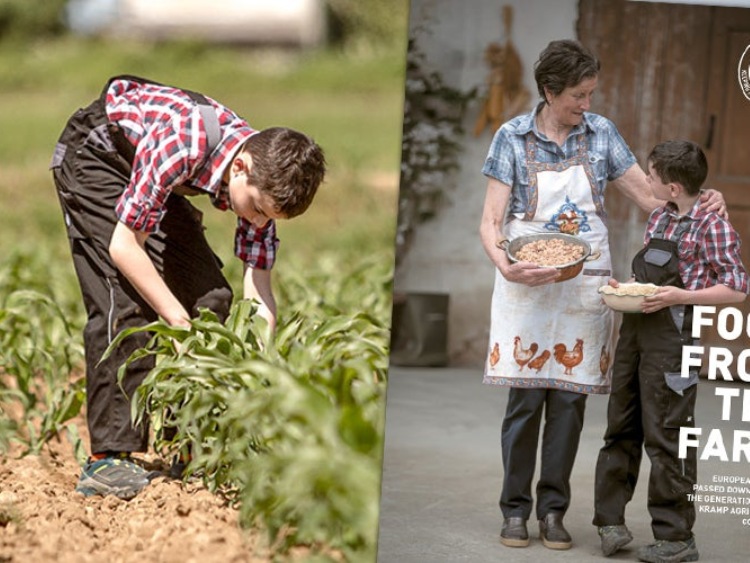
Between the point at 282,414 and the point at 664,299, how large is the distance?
3.07 feet

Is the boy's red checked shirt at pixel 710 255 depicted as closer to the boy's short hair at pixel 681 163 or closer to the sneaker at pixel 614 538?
the boy's short hair at pixel 681 163

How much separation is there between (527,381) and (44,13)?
488 inches

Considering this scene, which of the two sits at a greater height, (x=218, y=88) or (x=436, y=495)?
(x=218, y=88)

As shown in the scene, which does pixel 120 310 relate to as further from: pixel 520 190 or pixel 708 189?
pixel 708 189

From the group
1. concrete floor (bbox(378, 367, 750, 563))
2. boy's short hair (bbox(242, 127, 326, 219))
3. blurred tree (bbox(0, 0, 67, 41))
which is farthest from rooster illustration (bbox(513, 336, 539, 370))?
blurred tree (bbox(0, 0, 67, 41))

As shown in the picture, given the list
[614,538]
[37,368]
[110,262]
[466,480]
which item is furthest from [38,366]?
[614,538]

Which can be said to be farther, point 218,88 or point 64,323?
point 218,88

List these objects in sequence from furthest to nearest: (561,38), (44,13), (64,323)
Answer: (44,13) → (64,323) → (561,38)

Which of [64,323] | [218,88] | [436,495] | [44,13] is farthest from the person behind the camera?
[44,13]

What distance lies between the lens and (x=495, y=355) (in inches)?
131

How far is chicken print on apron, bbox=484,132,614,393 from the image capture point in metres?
3.29

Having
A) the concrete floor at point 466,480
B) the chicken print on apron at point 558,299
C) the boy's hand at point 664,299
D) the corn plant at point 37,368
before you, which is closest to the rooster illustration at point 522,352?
the chicken print on apron at point 558,299

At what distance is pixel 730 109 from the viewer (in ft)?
10.8

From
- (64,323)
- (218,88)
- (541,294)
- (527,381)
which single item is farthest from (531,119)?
(218,88)
